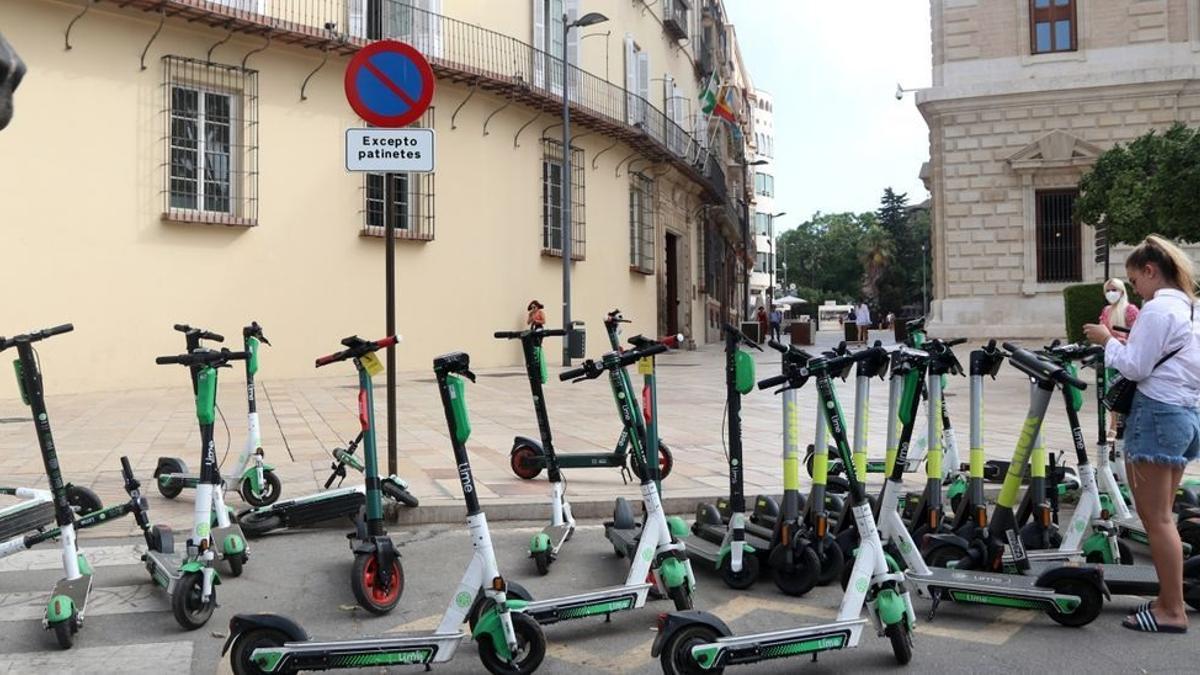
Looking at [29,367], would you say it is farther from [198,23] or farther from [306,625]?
[198,23]

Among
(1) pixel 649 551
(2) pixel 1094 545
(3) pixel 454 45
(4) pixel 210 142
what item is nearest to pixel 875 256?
(3) pixel 454 45

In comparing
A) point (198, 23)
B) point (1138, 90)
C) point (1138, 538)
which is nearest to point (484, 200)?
point (198, 23)

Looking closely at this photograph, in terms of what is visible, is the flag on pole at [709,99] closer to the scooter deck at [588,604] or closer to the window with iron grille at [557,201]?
the window with iron grille at [557,201]

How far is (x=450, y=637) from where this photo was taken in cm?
371

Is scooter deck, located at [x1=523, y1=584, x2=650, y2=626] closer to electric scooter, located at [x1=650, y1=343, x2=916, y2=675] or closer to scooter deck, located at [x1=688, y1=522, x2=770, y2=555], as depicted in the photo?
electric scooter, located at [x1=650, y1=343, x2=916, y2=675]

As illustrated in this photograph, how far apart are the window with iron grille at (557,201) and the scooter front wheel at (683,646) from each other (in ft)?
60.8

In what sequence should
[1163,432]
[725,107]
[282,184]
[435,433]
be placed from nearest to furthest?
[1163,432] < [435,433] < [282,184] < [725,107]

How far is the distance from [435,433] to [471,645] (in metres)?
5.84

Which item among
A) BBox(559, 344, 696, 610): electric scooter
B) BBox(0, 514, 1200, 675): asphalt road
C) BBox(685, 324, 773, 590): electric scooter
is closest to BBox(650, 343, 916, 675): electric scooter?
BBox(0, 514, 1200, 675): asphalt road

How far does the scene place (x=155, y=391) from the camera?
1427cm

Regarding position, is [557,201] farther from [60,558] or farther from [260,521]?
[60,558]

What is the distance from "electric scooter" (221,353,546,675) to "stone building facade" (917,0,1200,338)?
26.8 m

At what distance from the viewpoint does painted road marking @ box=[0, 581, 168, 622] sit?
4.54 metres

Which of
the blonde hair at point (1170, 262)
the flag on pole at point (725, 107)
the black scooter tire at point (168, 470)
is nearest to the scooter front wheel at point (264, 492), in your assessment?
the black scooter tire at point (168, 470)
